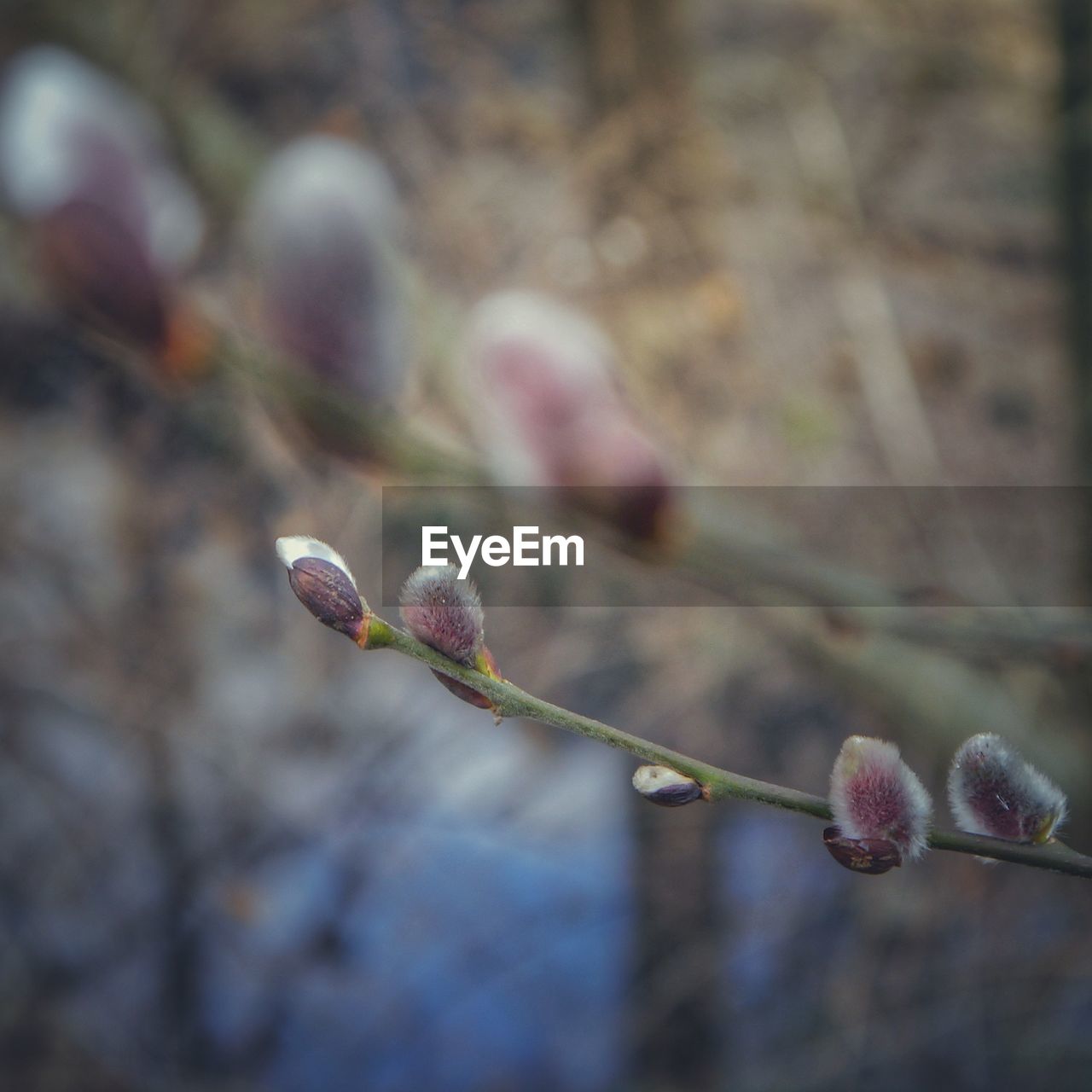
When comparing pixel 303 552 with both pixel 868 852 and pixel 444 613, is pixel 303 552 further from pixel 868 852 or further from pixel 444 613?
pixel 868 852

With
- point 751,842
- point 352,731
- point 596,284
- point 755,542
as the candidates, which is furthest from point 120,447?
point 751,842

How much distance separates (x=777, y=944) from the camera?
0.82 metres

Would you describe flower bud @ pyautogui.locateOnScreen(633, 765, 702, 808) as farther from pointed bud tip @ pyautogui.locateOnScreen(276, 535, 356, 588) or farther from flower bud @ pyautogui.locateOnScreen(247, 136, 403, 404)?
flower bud @ pyautogui.locateOnScreen(247, 136, 403, 404)

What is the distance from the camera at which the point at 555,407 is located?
36 cm

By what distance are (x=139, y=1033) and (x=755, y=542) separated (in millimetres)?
699

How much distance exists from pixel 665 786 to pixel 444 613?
0.19ft

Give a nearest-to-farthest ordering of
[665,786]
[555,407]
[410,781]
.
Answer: [665,786], [555,407], [410,781]

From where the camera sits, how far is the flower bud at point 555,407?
36 centimetres

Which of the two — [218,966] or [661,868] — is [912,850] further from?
[218,966]

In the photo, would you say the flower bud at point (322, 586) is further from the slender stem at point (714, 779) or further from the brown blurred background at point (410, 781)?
the brown blurred background at point (410, 781)

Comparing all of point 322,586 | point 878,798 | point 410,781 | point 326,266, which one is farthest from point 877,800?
point 410,781

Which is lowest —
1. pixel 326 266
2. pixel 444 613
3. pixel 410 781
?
pixel 410 781

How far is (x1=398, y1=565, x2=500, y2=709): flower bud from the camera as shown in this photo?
190 millimetres

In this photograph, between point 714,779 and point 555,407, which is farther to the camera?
point 555,407
